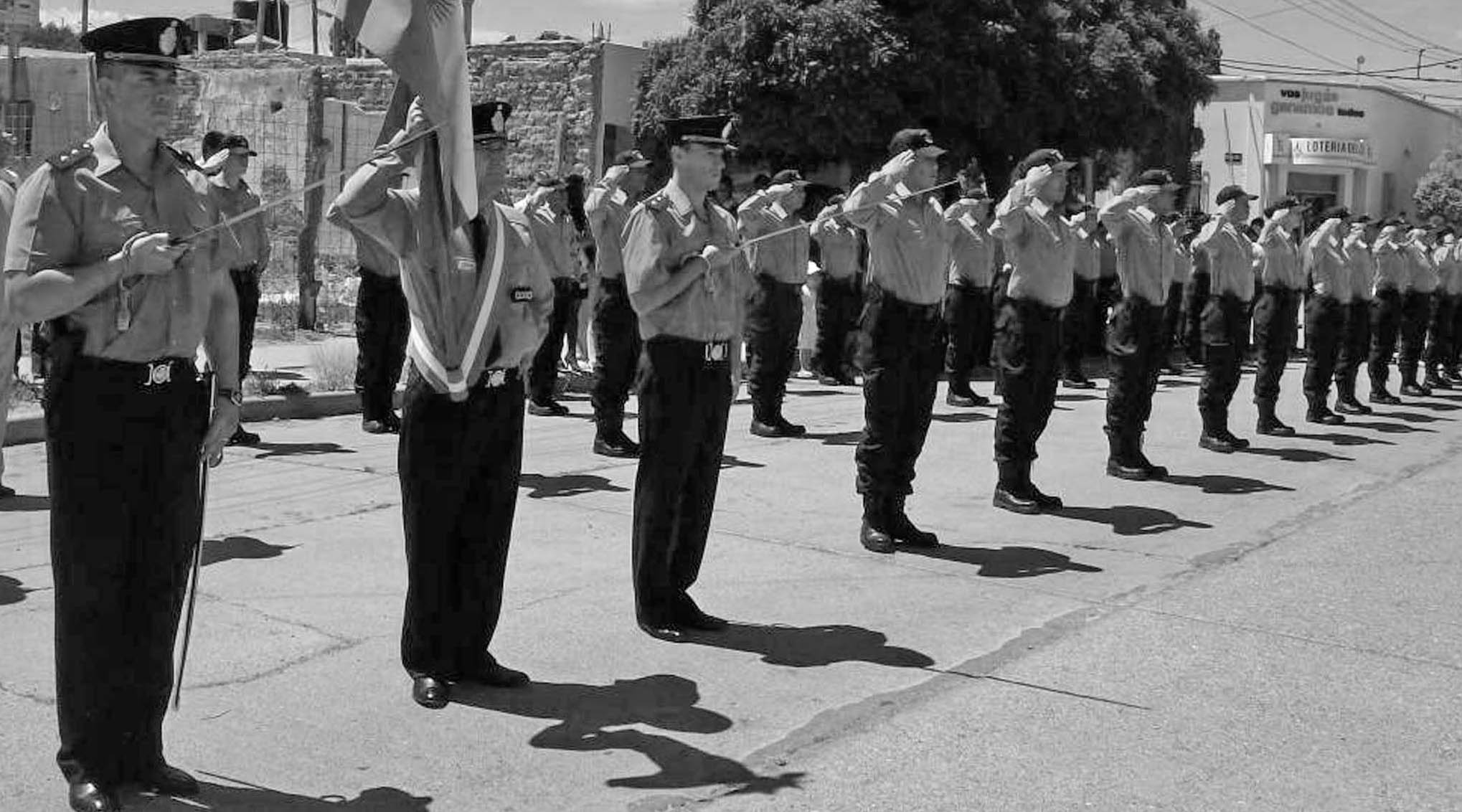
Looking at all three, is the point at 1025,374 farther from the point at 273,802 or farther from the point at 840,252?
the point at 840,252

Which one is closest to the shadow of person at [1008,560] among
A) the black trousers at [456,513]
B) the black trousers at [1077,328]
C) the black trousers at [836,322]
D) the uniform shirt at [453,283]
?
the black trousers at [456,513]

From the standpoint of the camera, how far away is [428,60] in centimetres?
484

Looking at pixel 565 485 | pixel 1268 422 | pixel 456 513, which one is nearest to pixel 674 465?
pixel 456 513

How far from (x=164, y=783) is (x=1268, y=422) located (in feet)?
37.7

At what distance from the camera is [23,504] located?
868 centimetres

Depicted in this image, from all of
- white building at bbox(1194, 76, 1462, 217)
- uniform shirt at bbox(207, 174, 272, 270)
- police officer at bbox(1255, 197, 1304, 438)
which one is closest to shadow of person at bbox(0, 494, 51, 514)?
uniform shirt at bbox(207, 174, 272, 270)

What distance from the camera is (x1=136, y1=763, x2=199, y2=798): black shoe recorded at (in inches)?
174

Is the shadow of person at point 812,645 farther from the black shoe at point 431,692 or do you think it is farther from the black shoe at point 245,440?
the black shoe at point 245,440

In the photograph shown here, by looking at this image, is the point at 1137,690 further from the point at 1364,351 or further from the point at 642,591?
the point at 1364,351

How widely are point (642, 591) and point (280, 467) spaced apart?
15.1 ft

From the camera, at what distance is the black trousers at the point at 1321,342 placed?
1465cm

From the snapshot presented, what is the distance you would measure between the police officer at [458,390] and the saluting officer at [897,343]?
3063mm

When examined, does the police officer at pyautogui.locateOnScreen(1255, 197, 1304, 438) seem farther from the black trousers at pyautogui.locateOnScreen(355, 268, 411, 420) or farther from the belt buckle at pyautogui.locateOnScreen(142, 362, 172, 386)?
the belt buckle at pyautogui.locateOnScreen(142, 362, 172, 386)

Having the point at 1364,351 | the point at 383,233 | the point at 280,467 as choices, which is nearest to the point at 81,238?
the point at 383,233
